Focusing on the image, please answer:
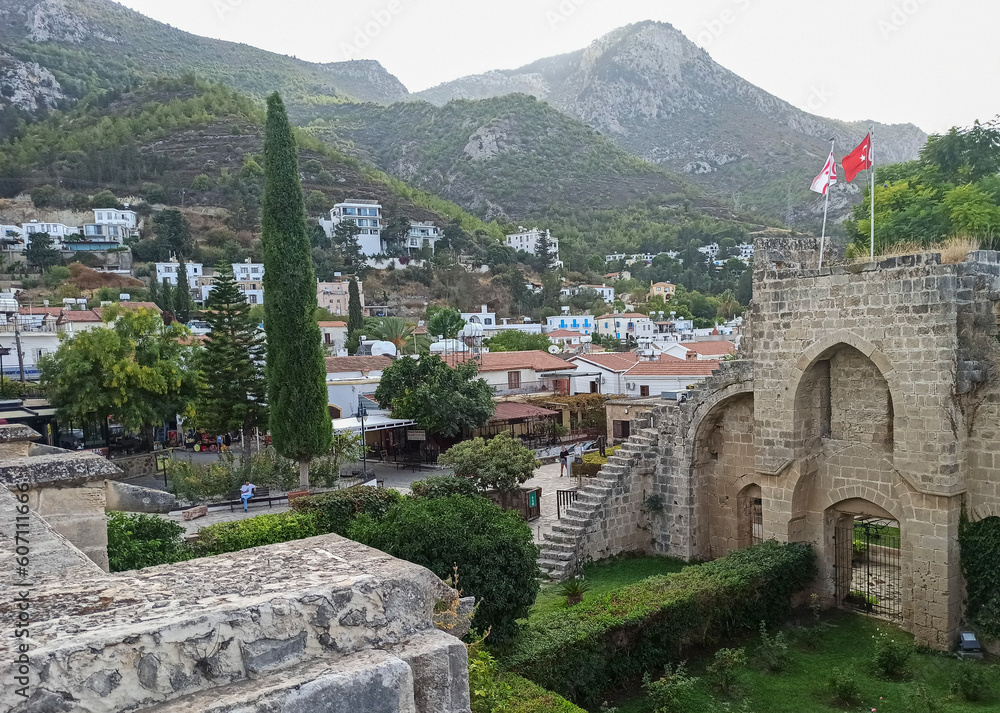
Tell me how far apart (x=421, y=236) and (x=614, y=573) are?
299ft

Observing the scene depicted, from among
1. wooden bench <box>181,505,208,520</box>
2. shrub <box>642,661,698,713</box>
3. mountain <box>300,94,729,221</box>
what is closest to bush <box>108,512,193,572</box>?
wooden bench <box>181,505,208,520</box>

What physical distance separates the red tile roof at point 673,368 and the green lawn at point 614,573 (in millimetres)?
21595

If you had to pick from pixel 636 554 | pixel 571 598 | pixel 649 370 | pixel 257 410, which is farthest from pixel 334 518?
pixel 649 370

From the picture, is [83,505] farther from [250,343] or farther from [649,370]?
[649,370]

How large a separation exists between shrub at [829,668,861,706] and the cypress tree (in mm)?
14442

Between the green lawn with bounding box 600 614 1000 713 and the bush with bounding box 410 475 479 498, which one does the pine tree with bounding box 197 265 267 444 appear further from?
the green lawn with bounding box 600 614 1000 713

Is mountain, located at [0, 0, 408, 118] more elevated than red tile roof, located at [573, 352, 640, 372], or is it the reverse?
mountain, located at [0, 0, 408, 118]

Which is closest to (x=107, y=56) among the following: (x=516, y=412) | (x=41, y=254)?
(x=41, y=254)

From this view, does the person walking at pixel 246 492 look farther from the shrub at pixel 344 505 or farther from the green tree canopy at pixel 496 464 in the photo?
the green tree canopy at pixel 496 464

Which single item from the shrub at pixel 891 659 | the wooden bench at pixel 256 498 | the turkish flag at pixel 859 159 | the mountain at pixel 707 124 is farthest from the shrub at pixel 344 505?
the mountain at pixel 707 124

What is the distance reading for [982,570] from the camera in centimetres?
1095

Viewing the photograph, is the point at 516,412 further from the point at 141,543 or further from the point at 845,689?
the point at 845,689

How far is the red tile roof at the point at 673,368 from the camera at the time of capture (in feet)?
118

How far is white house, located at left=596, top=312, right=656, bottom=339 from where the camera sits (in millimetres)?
73188
